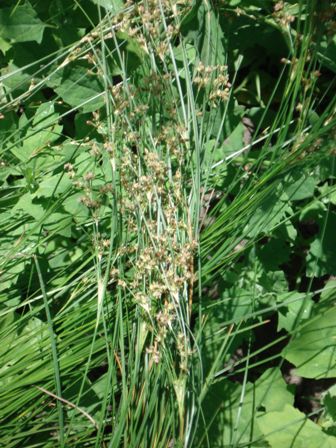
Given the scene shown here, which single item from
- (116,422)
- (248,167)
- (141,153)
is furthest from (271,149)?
(116,422)

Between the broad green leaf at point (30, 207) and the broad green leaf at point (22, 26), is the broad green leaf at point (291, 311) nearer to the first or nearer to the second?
the broad green leaf at point (30, 207)

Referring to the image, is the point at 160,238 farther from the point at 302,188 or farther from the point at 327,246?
the point at 327,246

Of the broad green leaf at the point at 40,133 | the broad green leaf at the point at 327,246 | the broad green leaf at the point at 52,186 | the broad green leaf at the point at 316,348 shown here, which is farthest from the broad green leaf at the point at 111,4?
the broad green leaf at the point at 316,348

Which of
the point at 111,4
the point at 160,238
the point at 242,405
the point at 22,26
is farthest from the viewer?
the point at 22,26

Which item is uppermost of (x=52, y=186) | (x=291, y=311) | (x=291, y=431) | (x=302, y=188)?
(x=52, y=186)

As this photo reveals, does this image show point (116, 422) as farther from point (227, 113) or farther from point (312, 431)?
point (227, 113)

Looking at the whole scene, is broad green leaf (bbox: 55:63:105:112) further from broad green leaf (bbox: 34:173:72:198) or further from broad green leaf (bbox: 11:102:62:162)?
broad green leaf (bbox: 34:173:72:198)

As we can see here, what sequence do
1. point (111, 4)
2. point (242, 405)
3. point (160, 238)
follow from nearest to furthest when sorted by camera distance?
point (160, 238) → point (242, 405) → point (111, 4)

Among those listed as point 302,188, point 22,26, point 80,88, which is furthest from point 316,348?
point 22,26
